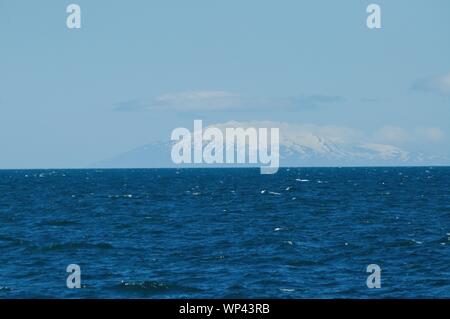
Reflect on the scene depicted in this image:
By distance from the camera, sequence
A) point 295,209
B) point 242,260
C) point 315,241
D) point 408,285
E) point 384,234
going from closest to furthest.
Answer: point 408,285 → point 242,260 → point 315,241 → point 384,234 → point 295,209

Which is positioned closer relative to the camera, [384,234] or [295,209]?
[384,234]

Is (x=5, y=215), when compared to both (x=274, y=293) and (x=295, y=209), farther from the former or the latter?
(x=274, y=293)

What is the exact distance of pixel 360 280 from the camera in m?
28.7

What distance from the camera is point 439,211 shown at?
65.9 metres

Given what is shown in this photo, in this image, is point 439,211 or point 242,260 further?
point 439,211
